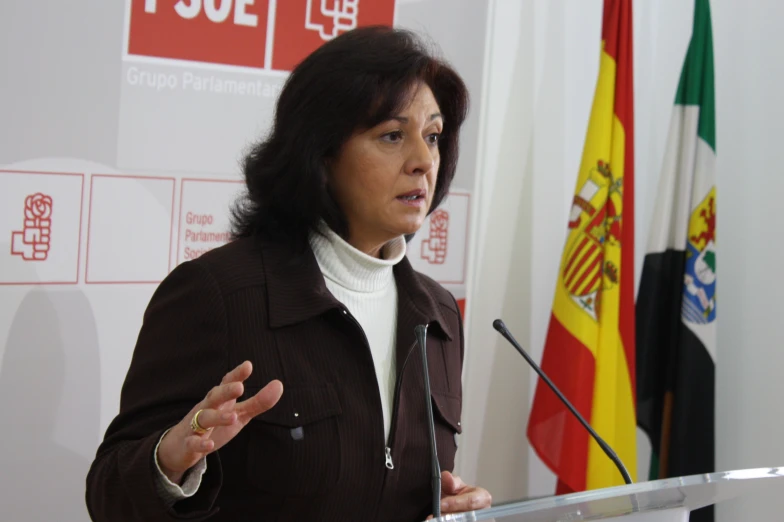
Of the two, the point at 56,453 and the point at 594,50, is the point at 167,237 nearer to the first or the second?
the point at 56,453

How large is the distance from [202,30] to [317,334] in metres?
1.32

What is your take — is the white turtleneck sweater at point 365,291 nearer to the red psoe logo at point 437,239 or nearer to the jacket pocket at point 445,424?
the jacket pocket at point 445,424

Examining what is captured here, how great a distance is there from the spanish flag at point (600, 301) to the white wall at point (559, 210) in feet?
0.91

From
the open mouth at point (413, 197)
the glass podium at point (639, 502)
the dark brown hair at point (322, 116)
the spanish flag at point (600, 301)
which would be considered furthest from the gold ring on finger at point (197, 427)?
the spanish flag at point (600, 301)

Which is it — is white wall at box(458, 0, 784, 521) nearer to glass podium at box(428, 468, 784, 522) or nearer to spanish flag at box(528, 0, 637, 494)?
spanish flag at box(528, 0, 637, 494)

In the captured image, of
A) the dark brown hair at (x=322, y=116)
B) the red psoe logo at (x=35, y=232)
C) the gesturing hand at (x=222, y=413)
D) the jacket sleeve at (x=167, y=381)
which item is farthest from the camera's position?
the red psoe logo at (x=35, y=232)

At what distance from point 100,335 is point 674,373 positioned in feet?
6.53

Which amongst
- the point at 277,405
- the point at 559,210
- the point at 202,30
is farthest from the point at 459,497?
the point at 559,210

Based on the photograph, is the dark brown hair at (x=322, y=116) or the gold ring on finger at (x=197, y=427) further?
Result: the dark brown hair at (x=322, y=116)

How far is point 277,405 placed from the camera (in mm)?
1587

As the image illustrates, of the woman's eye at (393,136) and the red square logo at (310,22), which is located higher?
the red square logo at (310,22)

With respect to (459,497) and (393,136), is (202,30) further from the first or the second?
(459,497)

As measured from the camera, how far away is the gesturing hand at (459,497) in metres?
1.61

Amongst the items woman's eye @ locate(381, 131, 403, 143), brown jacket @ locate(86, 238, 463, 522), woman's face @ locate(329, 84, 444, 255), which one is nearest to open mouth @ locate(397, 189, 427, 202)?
woman's face @ locate(329, 84, 444, 255)
